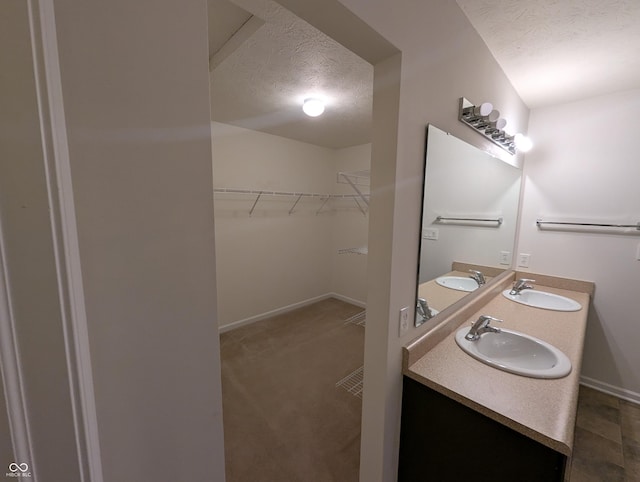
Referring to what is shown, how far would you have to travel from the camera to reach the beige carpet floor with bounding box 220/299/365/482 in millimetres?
1500

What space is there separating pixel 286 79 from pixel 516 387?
207 centimetres

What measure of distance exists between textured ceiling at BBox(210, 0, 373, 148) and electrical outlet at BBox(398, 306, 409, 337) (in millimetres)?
1374

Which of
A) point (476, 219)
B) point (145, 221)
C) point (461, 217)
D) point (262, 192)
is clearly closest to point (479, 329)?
point (461, 217)

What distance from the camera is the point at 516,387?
1.01 meters

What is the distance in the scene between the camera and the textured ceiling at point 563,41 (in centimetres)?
113

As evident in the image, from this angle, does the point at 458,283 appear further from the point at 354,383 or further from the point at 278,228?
the point at 278,228

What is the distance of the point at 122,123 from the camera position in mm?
386

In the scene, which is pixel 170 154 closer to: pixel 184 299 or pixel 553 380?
pixel 184 299

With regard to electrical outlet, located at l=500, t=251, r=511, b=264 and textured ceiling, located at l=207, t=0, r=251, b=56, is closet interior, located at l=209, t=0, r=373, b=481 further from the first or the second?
electrical outlet, located at l=500, t=251, r=511, b=264

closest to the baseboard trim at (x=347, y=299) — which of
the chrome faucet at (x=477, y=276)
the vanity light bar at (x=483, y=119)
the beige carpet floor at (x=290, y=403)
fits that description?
the beige carpet floor at (x=290, y=403)

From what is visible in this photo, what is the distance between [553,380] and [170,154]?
5.05 feet

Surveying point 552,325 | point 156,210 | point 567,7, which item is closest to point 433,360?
point 552,325

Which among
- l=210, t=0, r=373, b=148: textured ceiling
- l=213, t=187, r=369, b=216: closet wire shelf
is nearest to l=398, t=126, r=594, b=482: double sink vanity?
l=210, t=0, r=373, b=148: textured ceiling

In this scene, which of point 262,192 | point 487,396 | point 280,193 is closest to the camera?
point 487,396
